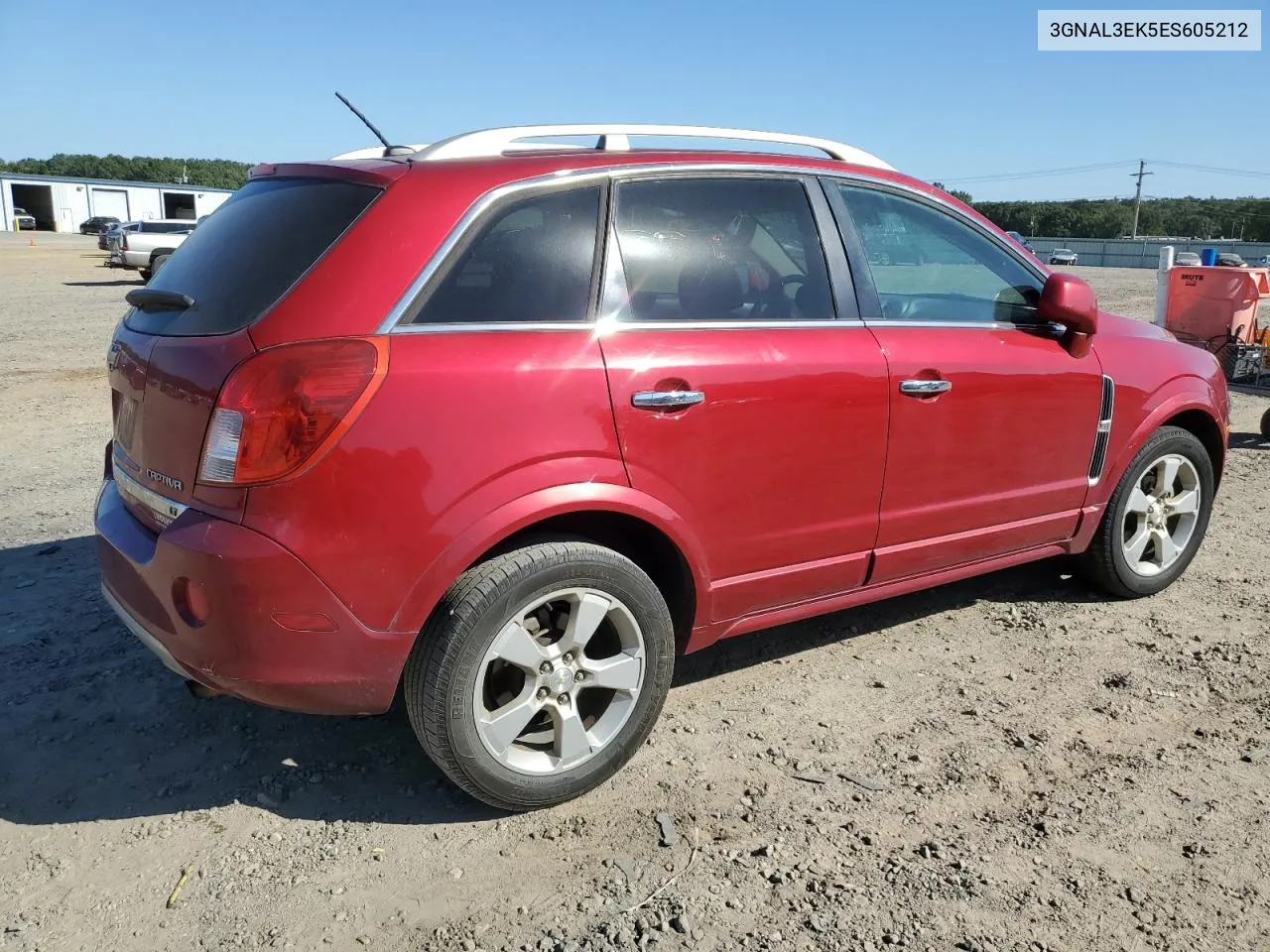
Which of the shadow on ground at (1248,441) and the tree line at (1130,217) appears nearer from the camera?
the shadow on ground at (1248,441)

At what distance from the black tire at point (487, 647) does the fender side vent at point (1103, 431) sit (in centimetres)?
224

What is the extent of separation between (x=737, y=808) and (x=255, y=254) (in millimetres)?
2129

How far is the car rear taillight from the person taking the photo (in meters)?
2.45

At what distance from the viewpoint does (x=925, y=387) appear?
11.5ft

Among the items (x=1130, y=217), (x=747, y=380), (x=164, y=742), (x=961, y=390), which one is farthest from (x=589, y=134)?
(x=1130, y=217)

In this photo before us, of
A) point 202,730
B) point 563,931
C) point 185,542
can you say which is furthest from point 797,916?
point 202,730

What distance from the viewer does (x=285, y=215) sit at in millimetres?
2869

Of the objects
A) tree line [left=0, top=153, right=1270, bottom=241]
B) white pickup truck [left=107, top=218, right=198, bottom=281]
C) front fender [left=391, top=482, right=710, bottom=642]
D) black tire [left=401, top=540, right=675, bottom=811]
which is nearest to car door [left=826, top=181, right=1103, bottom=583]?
front fender [left=391, top=482, right=710, bottom=642]

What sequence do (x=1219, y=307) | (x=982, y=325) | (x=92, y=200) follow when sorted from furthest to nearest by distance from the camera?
(x=92, y=200) → (x=1219, y=307) → (x=982, y=325)

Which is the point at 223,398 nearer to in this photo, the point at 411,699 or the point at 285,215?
the point at 285,215

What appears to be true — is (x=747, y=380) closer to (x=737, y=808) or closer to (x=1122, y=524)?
(x=737, y=808)

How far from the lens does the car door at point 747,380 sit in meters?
2.96

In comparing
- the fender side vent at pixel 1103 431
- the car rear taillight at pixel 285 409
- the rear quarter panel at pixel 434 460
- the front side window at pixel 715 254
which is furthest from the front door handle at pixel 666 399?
the fender side vent at pixel 1103 431

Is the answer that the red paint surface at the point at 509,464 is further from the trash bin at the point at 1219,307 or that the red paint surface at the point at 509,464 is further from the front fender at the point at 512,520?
the trash bin at the point at 1219,307
